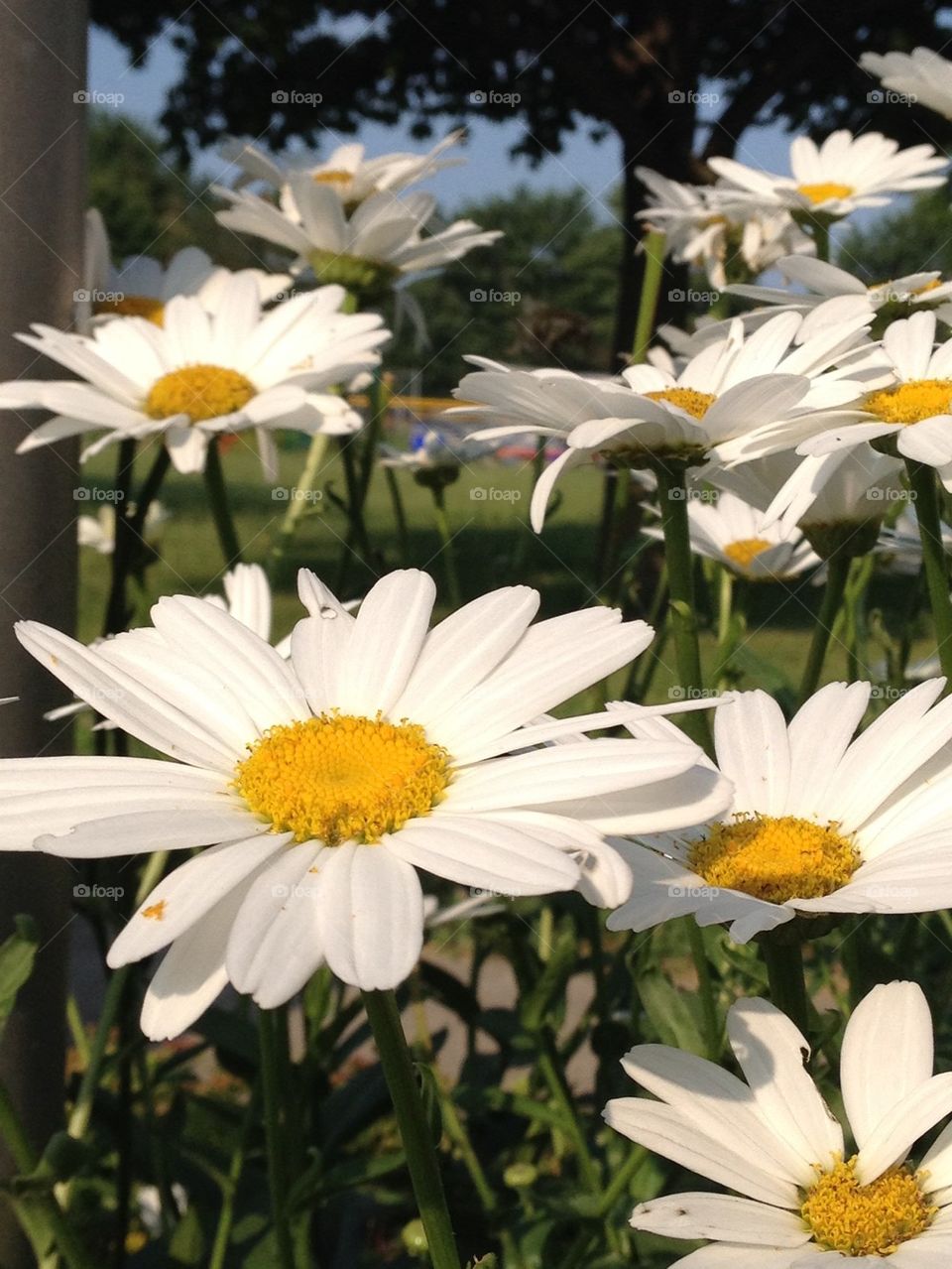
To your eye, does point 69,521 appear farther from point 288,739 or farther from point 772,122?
point 772,122

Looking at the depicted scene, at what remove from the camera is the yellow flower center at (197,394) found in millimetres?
1227

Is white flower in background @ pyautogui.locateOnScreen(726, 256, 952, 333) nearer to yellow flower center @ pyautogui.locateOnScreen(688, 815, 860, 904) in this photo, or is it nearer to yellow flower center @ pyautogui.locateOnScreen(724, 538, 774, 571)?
yellow flower center @ pyautogui.locateOnScreen(724, 538, 774, 571)

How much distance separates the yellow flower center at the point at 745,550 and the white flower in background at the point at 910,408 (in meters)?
0.35

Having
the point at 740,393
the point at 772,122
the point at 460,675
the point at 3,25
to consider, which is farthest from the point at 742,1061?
the point at 772,122

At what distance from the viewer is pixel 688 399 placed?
87 cm

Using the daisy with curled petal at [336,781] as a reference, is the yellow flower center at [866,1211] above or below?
below

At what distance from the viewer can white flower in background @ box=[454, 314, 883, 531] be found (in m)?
0.75

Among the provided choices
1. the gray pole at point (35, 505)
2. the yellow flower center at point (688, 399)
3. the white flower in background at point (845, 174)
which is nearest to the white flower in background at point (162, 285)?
the gray pole at point (35, 505)

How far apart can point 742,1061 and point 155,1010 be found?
0.25 m

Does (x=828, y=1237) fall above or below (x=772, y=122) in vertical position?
below

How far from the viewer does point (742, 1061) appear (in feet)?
1.85

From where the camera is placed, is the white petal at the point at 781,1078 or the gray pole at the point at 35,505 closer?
the white petal at the point at 781,1078

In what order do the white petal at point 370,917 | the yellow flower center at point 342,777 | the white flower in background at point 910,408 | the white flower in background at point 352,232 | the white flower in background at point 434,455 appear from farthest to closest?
the white flower in background at point 434,455, the white flower in background at point 352,232, the white flower in background at point 910,408, the yellow flower center at point 342,777, the white petal at point 370,917

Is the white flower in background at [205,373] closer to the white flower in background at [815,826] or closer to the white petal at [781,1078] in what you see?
the white flower in background at [815,826]
